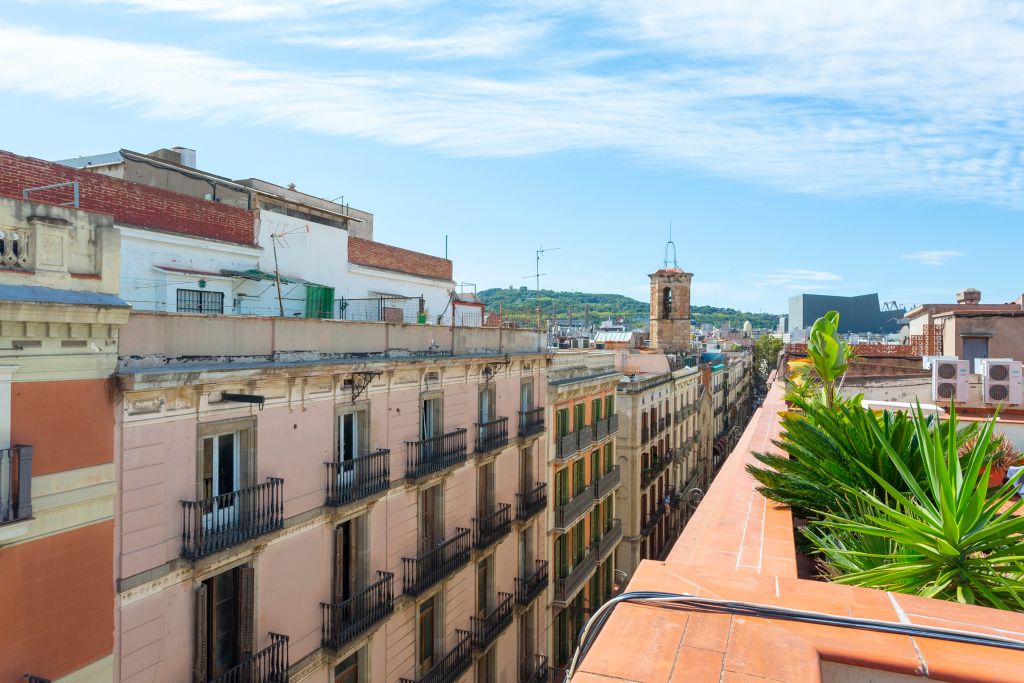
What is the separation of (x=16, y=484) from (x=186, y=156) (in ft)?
48.1

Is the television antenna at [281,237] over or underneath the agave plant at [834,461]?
over

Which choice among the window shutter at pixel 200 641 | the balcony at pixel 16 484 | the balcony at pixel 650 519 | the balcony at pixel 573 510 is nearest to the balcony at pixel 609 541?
the balcony at pixel 573 510

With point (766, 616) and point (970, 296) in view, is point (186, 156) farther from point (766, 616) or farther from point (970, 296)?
point (970, 296)

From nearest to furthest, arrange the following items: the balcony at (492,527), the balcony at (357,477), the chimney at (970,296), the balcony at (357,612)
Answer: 1. the balcony at (357,612)
2. the balcony at (357,477)
3. the balcony at (492,527)
4. the chimney at (970,296)

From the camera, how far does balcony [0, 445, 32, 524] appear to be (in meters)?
7.07

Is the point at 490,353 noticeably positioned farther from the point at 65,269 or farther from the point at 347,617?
the point at 65,269

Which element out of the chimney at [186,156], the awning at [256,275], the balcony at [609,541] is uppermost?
the chimney at [186,156]

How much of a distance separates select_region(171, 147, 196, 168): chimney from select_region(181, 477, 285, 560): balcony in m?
12.7

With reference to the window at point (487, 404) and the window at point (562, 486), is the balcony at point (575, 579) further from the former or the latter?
the window at point (487, 404)

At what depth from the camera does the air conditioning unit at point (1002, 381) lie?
16.7m

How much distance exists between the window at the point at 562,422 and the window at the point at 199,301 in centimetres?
1149

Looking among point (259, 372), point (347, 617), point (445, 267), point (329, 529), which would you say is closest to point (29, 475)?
point (259, 372)

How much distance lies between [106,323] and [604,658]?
25.2 ft

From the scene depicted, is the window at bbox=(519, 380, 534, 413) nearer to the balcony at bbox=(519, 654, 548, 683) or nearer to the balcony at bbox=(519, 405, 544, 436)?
the balcony at bbox=(519, 405, 544, 436)
